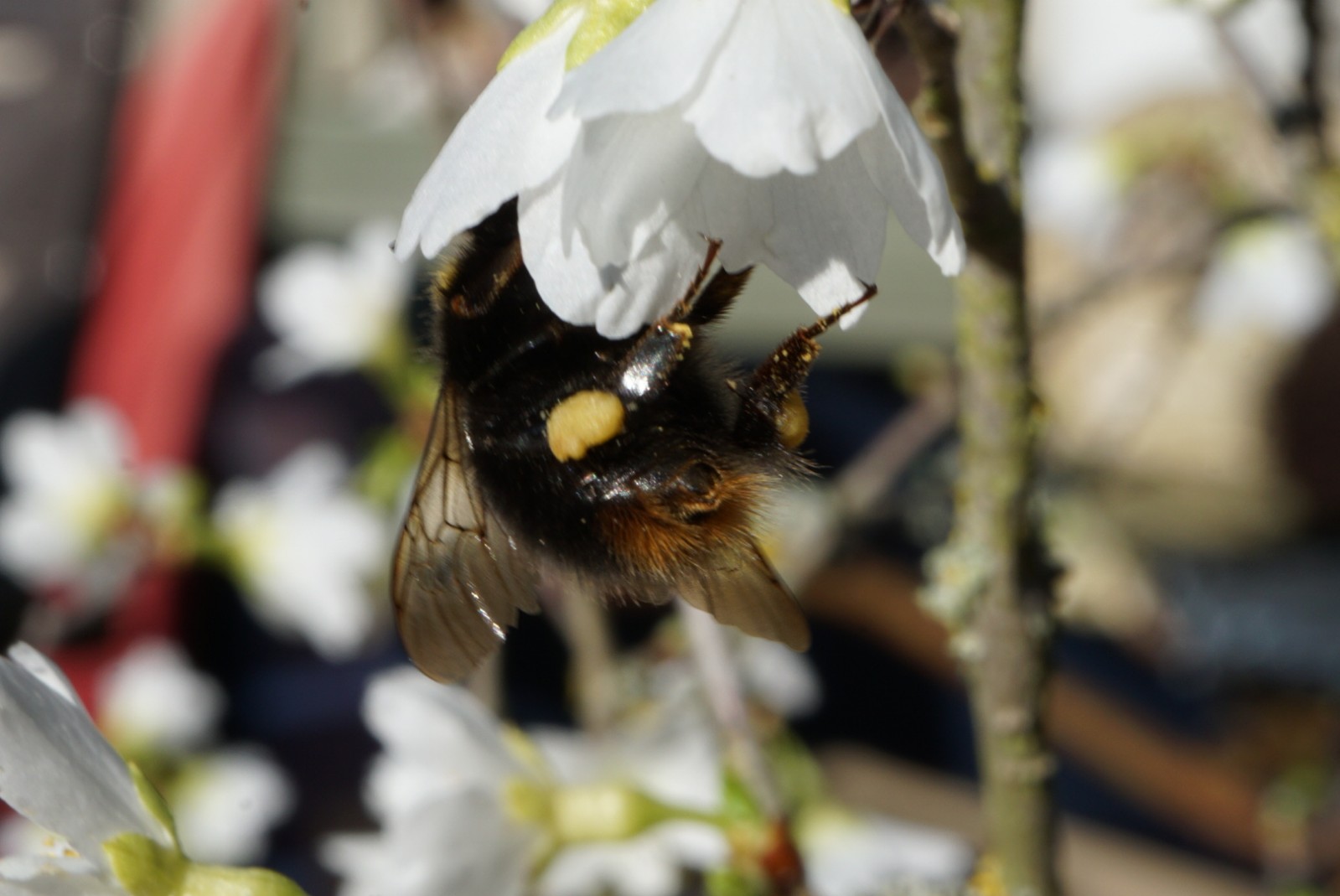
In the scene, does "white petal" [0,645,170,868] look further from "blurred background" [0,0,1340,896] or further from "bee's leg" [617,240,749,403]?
"blurred background" [0,0,1340,896]

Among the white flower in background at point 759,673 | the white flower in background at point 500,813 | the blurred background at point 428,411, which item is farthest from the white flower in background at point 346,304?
the white flower in background at point 500,813

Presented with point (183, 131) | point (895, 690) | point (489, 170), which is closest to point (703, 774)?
point (489, 170)

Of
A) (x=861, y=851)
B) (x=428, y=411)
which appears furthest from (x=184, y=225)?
(x=861, y=851)

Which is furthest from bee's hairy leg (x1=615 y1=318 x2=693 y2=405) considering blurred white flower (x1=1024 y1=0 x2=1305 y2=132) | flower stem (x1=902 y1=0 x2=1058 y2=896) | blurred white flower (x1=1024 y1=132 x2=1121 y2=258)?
blurred white flower (x1=1024 y1=0 x2=1305 y2=132)

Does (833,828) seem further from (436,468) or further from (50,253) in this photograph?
(50,253)

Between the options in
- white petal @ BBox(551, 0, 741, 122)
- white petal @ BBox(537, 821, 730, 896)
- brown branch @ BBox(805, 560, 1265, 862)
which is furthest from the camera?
brown branch @ BBox(805, 560, 1265, 862)

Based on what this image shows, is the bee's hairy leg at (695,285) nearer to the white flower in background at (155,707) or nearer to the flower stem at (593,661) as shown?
the flower stem at (593,661)

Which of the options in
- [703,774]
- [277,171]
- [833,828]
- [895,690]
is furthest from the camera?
[277,171]
